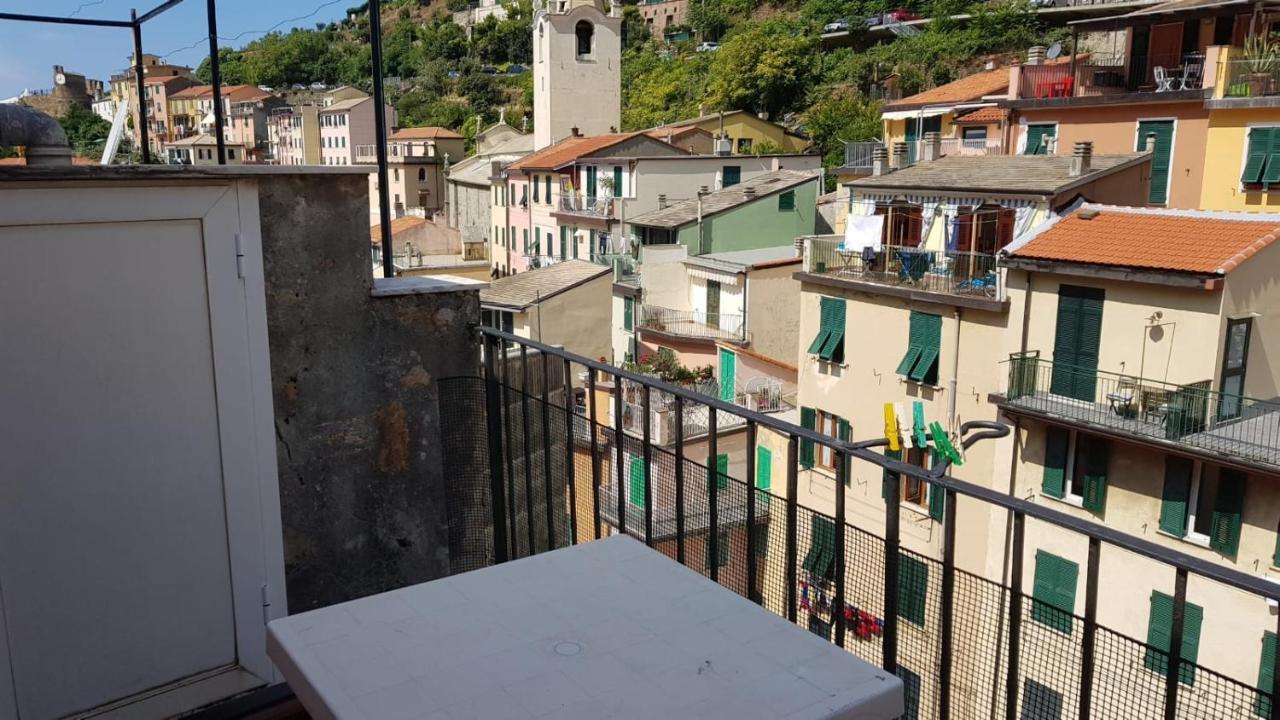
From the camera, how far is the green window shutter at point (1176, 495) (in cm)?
1500

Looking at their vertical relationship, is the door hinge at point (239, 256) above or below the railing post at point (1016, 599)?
above

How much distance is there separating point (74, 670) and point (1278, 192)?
21917mm

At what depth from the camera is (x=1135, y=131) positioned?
2284cm

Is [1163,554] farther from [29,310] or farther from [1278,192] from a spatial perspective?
[1278,192]

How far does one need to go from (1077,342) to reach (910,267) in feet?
12.7

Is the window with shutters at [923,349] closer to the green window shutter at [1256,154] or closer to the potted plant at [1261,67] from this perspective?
the green window shutter at [1256,154]

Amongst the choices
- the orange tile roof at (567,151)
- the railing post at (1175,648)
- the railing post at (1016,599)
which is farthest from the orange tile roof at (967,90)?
the railing post at (1175,648)

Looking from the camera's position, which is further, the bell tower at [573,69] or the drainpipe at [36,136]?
the bell tower at [573,69]

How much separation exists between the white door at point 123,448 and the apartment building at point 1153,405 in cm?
1251

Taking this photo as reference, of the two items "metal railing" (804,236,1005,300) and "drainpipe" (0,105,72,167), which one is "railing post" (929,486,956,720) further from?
"metal railing" (804,236,1005,300)

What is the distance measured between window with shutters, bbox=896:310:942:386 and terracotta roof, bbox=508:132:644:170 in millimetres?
18658

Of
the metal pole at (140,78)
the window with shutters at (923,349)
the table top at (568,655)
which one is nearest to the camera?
the table top at (568,655)

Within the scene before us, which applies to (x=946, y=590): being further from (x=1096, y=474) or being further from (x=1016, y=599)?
(x=1096, y=474)

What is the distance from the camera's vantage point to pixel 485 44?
8925cm
